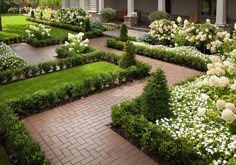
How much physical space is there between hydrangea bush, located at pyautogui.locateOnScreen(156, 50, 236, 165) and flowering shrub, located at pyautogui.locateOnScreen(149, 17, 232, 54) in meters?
4.34

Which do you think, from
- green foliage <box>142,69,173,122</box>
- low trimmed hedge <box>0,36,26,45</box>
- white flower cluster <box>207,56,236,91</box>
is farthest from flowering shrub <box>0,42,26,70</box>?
white flower cluster <box>207,56,236,91</box>

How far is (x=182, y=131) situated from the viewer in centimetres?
583

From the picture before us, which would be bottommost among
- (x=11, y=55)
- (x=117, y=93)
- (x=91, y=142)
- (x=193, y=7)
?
(x=91, y=142)

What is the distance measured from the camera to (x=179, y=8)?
69.9ft

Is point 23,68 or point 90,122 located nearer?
point 90,122

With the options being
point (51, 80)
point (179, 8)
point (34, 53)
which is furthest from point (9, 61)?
point (179, 8)

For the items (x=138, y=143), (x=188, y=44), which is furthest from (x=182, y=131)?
(x=188, y=44)

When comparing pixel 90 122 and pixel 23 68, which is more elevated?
pixel 23 68

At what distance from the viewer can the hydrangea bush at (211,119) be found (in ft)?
16.5

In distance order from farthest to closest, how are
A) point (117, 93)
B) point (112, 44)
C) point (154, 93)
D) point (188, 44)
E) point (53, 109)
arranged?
1. point (112, 44)
2. point (188, 44)
3. point (117, 93)
4. point (53, 109)
5. point (154, 93)

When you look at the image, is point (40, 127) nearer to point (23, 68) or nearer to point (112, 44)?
point (23, 68)

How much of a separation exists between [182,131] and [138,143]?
3.00 feet

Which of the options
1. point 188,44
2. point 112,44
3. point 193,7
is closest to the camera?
point 188,44

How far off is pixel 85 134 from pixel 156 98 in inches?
67.9
